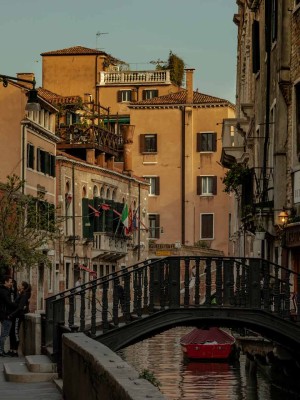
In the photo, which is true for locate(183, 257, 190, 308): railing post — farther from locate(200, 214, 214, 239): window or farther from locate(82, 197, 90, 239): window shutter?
locate(200, 214, 214, 239): window

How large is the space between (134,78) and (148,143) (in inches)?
284

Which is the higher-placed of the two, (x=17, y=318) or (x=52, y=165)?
(x=52, y=165)

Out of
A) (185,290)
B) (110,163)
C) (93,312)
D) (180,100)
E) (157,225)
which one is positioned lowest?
(93,312)

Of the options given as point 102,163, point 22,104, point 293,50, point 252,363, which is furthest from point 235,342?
point 102,163

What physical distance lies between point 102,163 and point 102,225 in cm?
682

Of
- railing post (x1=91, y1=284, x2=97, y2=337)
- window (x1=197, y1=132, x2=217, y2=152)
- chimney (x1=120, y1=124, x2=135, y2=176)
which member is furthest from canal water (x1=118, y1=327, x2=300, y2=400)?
window (x1=197, y1=132, x2=217, y2=152)

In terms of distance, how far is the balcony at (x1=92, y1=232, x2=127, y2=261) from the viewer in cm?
7931

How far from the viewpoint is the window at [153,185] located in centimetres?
9838

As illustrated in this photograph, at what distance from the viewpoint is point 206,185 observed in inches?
3858

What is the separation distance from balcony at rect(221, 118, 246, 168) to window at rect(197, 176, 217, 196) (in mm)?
41534

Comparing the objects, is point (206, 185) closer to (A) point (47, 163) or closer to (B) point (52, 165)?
(B) point (52, 165)

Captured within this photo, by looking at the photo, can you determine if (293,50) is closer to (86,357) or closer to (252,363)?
(252,363)

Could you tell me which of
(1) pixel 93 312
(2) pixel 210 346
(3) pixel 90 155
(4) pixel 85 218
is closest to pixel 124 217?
(3) pixel 90 155

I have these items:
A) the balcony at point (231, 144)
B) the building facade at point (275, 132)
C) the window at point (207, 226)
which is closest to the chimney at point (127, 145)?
the window at point (207, 226)
